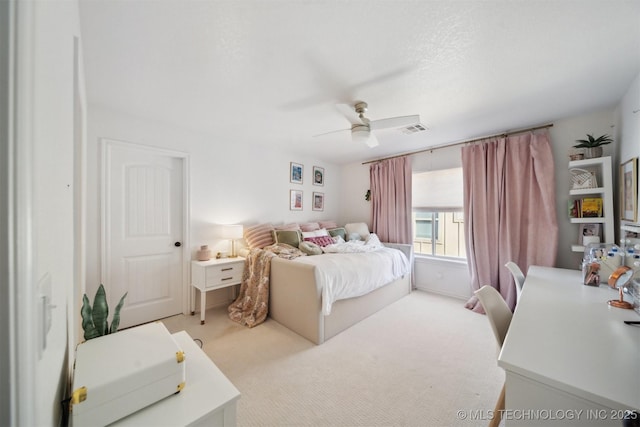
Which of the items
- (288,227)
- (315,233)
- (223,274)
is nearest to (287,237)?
(288,227)

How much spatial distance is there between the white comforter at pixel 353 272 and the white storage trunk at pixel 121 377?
1595 mm

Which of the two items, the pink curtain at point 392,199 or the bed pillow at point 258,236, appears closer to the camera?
the bed pillow at point 258,236

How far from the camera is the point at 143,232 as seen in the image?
109 inches

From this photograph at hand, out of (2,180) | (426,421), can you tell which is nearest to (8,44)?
(2,180)

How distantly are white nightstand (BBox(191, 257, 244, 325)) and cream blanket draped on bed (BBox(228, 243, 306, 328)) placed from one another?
5.1 inches

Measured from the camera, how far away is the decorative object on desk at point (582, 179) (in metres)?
2.39

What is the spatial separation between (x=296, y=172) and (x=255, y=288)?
2.18m

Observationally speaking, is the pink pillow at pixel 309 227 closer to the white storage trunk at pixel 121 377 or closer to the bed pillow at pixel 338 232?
the bed pillow at pixel 338 232

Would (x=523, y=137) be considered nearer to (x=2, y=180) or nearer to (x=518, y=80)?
(x=518, y=80)

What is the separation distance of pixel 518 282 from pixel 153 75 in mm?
3513

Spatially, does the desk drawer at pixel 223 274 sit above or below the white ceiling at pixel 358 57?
below

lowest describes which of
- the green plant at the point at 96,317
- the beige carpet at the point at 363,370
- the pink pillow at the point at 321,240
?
the beige carpet at the point at 363,370

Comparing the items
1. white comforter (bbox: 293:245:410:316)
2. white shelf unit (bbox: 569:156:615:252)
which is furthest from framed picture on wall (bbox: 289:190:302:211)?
white shelf unit (bbox: 569:156:615:252)

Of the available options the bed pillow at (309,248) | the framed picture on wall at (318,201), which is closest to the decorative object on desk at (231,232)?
the bed pillow at (309,248)
